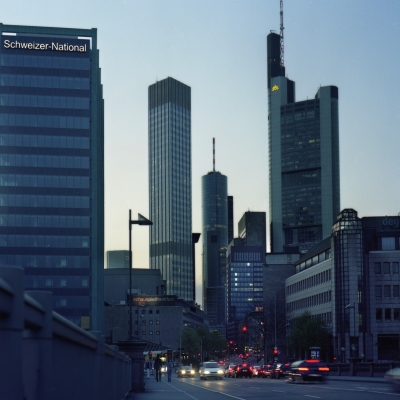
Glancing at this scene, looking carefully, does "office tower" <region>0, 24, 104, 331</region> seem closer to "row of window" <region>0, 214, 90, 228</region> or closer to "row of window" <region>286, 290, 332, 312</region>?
"row of window" <region>0, 214, 90, 228</region>

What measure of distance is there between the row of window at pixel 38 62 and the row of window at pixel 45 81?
178cm

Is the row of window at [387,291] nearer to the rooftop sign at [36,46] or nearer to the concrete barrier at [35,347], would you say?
the rooftop sign at [36,46]

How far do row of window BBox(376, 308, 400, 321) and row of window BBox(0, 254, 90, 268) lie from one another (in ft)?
150

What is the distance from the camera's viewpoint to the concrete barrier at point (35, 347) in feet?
13.2

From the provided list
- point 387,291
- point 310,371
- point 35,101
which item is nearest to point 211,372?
point 310,371

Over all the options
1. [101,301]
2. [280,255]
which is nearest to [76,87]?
[101,301]

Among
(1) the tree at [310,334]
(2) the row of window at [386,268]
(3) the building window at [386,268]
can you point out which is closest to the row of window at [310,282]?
(1) the tree at [310,334]

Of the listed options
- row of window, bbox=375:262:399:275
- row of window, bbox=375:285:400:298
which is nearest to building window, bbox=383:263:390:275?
row of window, bbox=375:262:399:275

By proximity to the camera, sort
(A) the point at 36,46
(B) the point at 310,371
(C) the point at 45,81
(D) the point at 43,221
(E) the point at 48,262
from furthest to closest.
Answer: (A) the point at 36,46 → (C) the point at 45,81 → (D) the point at 43,221 → (E) the point at 48,262 → (B) the point at 310,371

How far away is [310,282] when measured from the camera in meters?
134

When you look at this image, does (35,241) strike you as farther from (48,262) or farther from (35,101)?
(35,101)

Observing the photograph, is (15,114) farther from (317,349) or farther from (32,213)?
(317,349)

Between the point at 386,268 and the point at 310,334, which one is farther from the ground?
the point at 386,268

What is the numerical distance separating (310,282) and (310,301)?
10.6 ft
